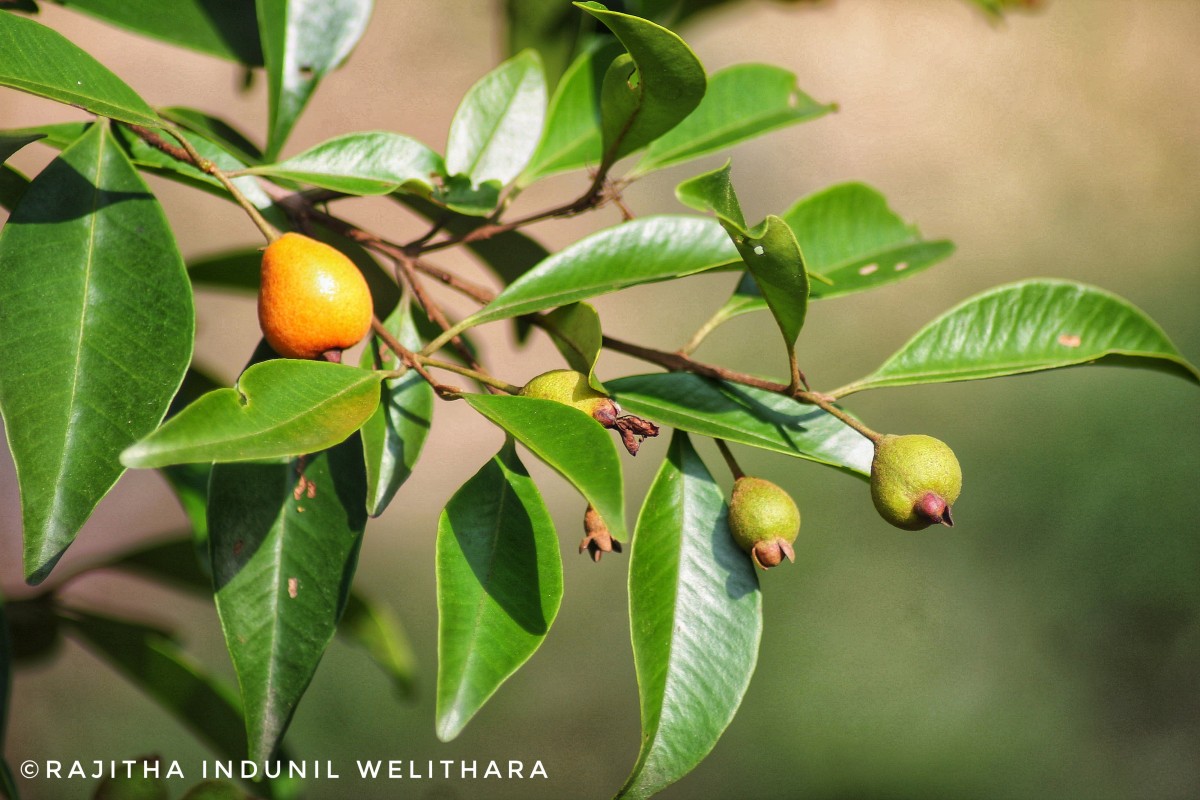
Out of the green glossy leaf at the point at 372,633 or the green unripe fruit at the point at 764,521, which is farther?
the green glossy leaf at the point at 372,633

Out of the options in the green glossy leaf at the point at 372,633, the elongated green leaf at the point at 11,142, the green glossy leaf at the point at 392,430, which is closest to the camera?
the elongated green leaf at the point at 11,142

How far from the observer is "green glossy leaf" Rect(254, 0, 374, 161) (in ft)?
3.30

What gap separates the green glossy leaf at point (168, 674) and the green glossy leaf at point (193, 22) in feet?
2.32

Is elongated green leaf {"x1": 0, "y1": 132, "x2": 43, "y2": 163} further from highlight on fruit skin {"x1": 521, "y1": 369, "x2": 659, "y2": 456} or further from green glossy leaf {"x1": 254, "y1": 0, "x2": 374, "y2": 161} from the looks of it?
highlight on fruit skin {"x1": 521, "y1": 369, "x2": 659, "y2": 456}

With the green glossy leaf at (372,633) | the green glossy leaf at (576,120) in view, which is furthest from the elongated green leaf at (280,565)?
the green glossy leaf at (372,633)

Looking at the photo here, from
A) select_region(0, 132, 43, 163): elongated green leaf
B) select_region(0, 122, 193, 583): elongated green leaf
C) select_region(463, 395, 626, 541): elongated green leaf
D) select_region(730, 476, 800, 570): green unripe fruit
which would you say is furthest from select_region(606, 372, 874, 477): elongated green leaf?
select_region(0, 132, 43, 163): elongated green leaf

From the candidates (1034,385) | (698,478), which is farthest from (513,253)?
(1034,385)

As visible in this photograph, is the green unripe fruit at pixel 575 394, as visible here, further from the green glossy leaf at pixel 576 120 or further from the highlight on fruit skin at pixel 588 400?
the green glossy leaf at pixel 576 120

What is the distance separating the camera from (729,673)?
78 cm

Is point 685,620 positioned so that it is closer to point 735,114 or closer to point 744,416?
point 744,416

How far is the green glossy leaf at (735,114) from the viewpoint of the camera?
1.13 metres

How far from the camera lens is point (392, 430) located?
2.77ft

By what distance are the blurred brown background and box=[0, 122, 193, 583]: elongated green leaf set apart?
1098mm

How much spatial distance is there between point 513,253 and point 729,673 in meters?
0.63
